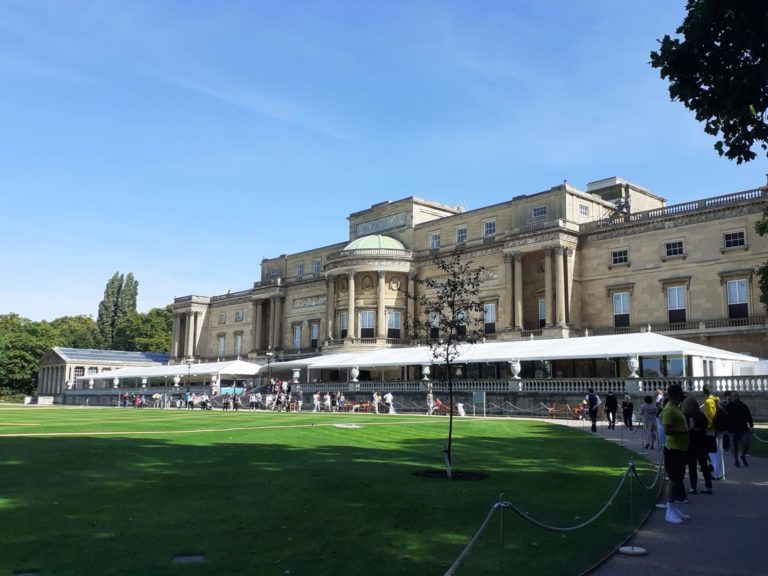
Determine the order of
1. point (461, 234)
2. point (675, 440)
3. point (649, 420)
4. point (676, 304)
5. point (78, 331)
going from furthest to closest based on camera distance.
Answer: point (78, 331)
point (461, 234)
point (676, 304)
point (649, 420)
point (675, 440)

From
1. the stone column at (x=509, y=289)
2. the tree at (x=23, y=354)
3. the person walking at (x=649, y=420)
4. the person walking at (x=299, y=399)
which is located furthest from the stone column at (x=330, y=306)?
the tree at (x=23, y=354)

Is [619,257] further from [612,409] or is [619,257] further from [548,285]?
[612,409]

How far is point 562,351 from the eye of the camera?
142 ft

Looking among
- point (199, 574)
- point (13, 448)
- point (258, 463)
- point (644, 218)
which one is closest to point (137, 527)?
point (199, 574)

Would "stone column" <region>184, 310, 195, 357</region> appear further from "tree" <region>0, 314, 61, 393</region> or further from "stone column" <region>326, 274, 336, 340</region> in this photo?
"stone column" <region>326, 274, 336, 340</region>

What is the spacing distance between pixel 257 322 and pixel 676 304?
49199 millimetres

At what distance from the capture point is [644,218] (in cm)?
5244

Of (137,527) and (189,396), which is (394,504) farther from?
(189,396)

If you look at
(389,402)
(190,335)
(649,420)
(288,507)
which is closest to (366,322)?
(389,402)

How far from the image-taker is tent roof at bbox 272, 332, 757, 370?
3812cm

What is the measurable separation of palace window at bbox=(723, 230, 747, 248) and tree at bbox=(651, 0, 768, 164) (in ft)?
118

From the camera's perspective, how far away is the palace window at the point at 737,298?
4650 cm

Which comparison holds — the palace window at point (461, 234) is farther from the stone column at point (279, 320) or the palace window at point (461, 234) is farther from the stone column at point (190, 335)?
the stone column at point (190, 335)

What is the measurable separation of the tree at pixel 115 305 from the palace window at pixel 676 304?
94198 millimetres
